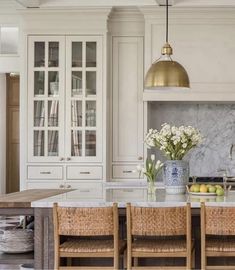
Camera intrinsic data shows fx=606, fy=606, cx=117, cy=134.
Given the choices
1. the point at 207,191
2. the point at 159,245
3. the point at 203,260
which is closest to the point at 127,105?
the point at 207,191

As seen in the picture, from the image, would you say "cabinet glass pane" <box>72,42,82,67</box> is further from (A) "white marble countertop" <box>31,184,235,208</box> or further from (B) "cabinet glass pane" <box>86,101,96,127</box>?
(A) "white marble countertop" <box>31,184,235,208</box>

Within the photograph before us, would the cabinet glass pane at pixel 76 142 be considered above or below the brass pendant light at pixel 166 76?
below

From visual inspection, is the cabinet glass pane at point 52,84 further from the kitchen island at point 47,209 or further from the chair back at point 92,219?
the chair back at point 92,219

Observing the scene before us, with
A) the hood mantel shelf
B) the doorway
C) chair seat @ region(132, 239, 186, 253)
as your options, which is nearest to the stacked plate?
chair seat @ region(132, 239, 186, 253)

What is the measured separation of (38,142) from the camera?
6.57 m

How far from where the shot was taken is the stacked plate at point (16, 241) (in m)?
4.10

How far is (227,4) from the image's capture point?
625cm

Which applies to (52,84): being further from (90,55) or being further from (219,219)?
(219,219)

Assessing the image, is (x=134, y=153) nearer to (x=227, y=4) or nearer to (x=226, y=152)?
(x=226, y=152)

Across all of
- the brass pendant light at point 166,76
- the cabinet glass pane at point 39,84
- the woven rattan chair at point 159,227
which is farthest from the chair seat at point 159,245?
the cabinet glass pane at point 39,84

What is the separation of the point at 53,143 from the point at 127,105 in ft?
2.96

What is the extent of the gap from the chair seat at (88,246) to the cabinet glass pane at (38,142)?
269 cm

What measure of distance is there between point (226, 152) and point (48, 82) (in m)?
2.16

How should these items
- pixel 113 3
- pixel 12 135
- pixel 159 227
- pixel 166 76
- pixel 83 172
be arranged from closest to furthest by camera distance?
pixel 159 227
pixel 166 76
pixel 113 3
pixel 83 172
pixel 12 135
